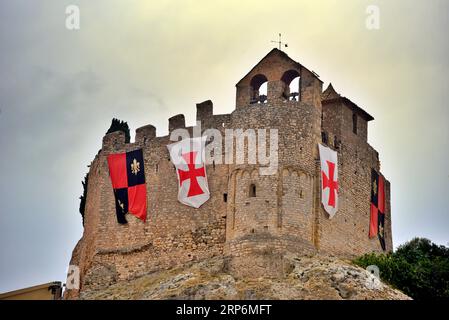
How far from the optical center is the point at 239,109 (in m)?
59.3

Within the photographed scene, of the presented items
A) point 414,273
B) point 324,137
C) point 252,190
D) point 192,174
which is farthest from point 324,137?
point 414,273

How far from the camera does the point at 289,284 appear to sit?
5347 cm

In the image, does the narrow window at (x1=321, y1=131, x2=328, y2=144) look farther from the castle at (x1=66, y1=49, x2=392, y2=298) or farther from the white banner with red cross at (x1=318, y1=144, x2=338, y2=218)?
the white banner with red cross at (x1=318, y1=144, x2=338, y2=218)

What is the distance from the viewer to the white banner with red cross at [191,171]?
5975cm

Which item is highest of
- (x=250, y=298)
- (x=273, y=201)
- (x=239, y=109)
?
(x=239, y=109)

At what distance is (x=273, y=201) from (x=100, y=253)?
32.6 ft

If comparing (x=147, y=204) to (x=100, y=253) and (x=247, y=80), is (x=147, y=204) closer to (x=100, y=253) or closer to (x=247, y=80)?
(x=100, y=253)

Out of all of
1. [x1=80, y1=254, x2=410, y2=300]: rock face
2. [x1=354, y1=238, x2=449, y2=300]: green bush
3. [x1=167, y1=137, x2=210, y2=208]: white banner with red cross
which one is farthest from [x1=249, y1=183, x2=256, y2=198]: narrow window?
[x1=354, y1=238, x2=449, y2=300]: green bush

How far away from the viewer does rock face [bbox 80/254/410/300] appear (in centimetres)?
5266

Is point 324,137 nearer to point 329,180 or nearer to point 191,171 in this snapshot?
point 329,180

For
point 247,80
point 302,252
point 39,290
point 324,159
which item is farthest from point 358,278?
point 39,290

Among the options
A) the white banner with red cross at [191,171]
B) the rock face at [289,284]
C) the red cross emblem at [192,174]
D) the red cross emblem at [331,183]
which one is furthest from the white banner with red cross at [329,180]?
the red cross emblem at [192,174]

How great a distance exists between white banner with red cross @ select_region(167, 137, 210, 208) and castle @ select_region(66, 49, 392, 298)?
35cm

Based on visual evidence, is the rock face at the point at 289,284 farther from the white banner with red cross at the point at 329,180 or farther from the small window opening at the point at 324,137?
the small window opening at the point at 324,137
